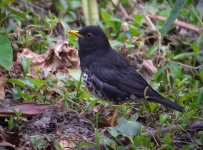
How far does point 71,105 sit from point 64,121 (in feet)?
1.50

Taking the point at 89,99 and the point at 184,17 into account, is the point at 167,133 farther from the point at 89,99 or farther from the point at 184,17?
the point at 184,17

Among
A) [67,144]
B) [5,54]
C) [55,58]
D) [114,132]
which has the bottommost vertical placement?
[67,144]

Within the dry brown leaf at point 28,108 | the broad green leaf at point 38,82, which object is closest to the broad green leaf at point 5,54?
the dry brown leaf at point 28,108

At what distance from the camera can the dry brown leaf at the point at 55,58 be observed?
6031 millimetres

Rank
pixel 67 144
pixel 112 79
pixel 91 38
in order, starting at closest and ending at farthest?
pixel 67 144, pixel 112 79, pixel 91 38

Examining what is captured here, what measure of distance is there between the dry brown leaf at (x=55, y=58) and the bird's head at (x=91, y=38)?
0.33 metres

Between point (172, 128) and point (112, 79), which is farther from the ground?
point (112, 79)

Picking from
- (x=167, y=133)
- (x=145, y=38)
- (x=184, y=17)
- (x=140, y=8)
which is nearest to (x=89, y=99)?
(x=167, y=133)

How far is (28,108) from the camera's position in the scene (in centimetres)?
484

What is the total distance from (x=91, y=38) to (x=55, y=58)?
1.59ft

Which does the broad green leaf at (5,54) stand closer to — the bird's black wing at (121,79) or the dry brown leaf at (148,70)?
the bird's black wing at (121,79)

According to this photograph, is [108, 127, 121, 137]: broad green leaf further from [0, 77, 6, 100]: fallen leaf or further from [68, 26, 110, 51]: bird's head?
[68, 26, 110, 51]: bird's head

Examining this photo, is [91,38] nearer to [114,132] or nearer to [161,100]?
[161,100]

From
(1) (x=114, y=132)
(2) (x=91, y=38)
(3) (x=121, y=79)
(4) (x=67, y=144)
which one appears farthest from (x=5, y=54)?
(2) (x=91, y=38)
